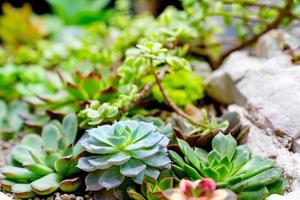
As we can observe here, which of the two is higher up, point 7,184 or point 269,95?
point 269,95

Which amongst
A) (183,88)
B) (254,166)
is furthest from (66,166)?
(183,88)

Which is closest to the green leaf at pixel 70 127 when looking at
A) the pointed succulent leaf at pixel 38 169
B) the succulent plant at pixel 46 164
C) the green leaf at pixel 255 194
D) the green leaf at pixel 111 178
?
the succulent plant at pixel 46 164

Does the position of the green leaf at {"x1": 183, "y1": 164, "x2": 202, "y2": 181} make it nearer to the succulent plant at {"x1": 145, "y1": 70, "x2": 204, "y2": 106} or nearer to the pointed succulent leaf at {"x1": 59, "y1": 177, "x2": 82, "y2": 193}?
the pointed succulent leaf at {"x1": 59, "y1": 177, "x2": 82, "y2": 193}

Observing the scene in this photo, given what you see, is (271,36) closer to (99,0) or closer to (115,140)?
(115,140)

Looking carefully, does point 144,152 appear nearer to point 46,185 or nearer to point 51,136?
point 46,185

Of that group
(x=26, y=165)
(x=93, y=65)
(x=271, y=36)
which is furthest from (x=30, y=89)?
(x=271, y=36)

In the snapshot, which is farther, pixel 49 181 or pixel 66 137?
pixel 66 137
